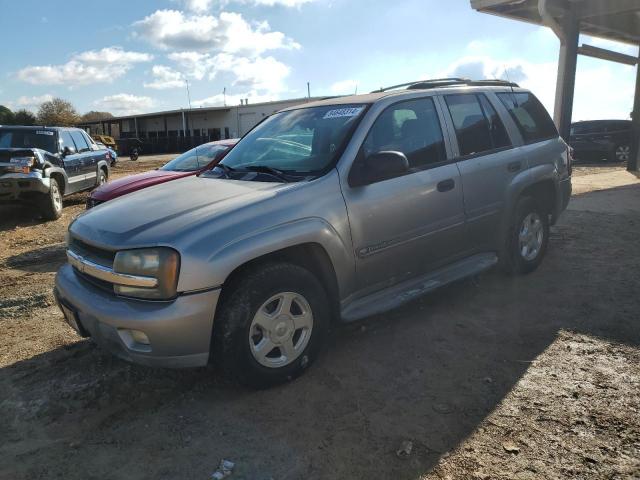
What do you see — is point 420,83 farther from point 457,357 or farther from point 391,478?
point 391,478

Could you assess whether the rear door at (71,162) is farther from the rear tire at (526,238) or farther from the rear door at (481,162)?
the rear tire at (526,238)

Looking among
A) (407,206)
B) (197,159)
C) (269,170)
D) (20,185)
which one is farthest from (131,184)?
(407,206)

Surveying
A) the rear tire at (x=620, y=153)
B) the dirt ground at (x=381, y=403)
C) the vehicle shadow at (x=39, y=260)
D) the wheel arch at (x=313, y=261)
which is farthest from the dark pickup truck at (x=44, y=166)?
the rear tire at (x=620, y=153)

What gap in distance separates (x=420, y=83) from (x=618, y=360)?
2.66 meters

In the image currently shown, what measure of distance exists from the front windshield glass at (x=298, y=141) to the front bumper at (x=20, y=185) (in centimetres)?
643

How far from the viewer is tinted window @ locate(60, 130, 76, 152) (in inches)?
419

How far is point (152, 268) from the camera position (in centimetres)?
281

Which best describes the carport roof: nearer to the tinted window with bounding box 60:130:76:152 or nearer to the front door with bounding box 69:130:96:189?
the front door with bounding box 69:130:96:189

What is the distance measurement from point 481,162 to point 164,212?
2.76m

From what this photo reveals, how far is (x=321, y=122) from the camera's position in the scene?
399 cm

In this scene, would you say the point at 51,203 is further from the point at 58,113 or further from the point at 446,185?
the point at 58,113

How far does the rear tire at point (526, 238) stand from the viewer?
193 inches

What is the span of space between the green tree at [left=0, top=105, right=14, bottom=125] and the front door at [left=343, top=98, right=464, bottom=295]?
215 feet

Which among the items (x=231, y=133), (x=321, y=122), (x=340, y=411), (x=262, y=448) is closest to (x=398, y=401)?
(x=340, y=411)
